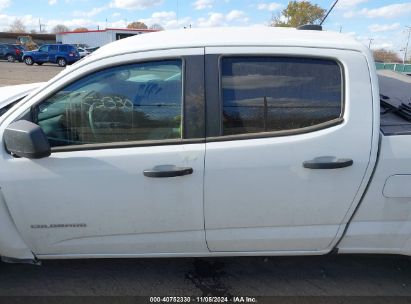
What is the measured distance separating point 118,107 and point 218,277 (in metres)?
1.45

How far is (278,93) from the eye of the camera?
216 centimetres

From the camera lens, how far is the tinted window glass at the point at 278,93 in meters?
2.14

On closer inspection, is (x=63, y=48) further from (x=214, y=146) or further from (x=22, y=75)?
(x=214, y=146)

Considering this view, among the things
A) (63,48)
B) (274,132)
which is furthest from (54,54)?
(274,132)

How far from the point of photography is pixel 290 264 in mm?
2834

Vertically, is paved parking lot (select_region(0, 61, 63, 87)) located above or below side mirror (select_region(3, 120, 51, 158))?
above

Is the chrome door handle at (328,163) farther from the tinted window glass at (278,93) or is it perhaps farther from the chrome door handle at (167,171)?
the chrome door handle at (167,171)

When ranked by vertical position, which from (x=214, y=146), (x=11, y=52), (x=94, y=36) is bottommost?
(x=214, y=146)

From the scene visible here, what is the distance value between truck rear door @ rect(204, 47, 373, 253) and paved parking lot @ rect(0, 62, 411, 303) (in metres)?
0.70

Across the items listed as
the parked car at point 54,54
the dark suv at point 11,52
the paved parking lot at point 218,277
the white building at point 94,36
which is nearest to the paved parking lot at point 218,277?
the paved parking lot at point 218,277

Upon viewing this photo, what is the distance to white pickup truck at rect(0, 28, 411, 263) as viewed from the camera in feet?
6.88

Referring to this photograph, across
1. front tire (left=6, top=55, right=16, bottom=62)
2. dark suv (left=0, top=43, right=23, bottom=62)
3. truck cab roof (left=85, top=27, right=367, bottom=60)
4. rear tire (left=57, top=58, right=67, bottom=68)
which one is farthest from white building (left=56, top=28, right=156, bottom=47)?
truck cab roof (left=85, top=27, right=367, bottom=60)

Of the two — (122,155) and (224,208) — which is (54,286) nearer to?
(122,155)

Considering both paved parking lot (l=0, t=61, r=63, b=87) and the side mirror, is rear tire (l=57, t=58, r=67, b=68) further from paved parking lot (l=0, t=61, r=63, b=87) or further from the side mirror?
the side mirror
